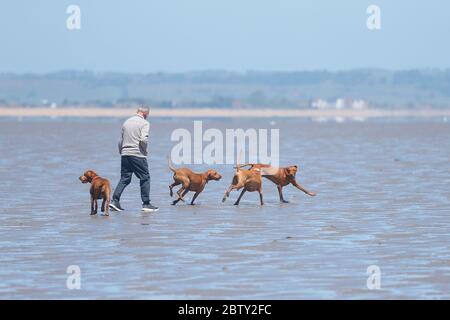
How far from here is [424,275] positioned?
14438mm

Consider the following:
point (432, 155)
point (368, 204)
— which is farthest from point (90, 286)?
point (432, 155)

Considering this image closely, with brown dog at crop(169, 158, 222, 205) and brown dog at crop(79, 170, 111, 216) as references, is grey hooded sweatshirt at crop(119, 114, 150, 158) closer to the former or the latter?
brown dog at crop(169, 158, 222, 205)

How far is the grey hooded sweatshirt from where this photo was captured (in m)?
21.8

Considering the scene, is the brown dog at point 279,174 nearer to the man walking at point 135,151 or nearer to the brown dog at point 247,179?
the brown dog at point 247,179

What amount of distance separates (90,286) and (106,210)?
7476 mm

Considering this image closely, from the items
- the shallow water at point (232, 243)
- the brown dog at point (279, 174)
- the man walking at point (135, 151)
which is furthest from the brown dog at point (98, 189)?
the brown dog at point (279, 174)

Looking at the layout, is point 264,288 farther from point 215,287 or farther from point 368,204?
point 368,204

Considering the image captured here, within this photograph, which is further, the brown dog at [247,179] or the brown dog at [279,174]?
the brown dog at [279,174]

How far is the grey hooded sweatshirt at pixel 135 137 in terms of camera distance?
2183 cm

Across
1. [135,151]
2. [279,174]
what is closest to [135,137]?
[135,151]

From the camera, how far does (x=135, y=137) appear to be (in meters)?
21.9

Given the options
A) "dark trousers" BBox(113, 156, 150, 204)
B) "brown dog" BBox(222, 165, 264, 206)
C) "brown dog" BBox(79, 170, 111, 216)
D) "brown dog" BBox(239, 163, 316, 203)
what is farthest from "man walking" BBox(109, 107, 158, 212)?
"brown dog" BBox(239, 163, 316, 203)

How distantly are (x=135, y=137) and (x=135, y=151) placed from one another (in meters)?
0.23

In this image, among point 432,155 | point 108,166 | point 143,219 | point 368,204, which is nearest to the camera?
point 143,219
